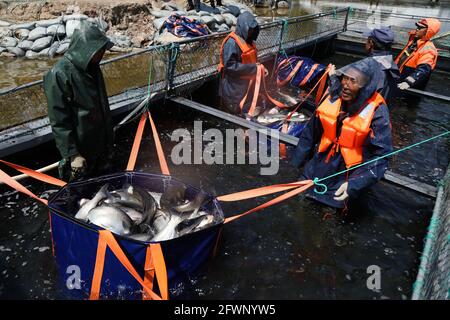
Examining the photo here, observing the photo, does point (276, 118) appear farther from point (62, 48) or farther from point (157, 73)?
point (62, 48)

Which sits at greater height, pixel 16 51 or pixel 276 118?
pixel 276 118

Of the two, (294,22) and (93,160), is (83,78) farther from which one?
(294,22)

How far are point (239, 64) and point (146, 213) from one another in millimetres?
3979

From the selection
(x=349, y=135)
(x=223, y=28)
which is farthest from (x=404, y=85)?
(x=223, y=28)

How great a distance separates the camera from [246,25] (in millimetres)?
6449

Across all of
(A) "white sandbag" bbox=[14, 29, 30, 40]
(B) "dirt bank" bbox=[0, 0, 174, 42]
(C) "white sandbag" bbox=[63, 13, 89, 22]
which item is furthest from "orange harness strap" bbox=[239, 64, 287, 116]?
(A) "white sandbag" bbox=[14, 29, 30, 40]

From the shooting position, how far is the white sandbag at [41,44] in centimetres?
1387

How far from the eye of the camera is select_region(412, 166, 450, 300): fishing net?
8.46 feet

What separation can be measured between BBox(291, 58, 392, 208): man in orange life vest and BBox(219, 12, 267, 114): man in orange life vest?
9.25 ft

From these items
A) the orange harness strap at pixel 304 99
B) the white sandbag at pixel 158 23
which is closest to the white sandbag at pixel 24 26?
the white sandbag at pixel 158 23

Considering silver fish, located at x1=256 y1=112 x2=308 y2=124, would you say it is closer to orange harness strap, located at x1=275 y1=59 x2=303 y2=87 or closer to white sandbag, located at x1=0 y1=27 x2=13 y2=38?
orange harness strap, located at x1=275 y1=59 x2=303 y2=87

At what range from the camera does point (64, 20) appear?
595 inches
